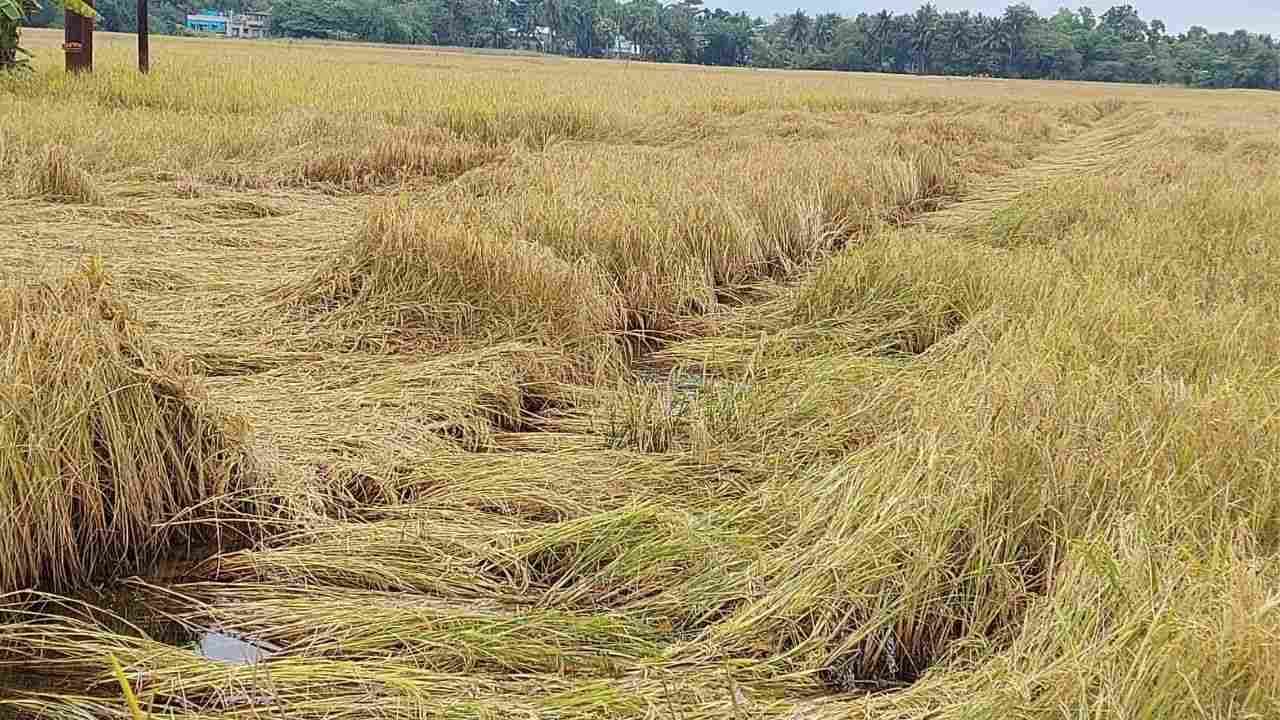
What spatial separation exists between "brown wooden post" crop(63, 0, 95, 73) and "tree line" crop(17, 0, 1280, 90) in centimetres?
7244

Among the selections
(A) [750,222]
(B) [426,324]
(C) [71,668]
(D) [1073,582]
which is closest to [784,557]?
(D) [1073,582]

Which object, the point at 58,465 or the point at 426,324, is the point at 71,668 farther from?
the point at 426,324

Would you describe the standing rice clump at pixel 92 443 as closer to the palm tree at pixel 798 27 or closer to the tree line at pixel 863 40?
the tree line at pixel 863 40

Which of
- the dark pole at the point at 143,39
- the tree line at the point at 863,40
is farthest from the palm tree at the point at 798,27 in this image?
the dark pole at the point at 143,39

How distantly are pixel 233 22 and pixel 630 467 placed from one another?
322 ft

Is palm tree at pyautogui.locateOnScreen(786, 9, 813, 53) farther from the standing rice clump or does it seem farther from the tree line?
the standing rice clump

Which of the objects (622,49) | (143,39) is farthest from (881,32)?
(143,39)

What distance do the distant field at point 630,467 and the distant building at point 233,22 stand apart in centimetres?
9027

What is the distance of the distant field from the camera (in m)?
2.55

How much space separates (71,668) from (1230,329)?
428 centimetres

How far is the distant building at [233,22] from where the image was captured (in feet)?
297

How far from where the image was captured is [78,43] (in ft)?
50.6

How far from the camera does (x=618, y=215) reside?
6.76 metres

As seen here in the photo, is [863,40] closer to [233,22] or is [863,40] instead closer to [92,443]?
[233,22]
